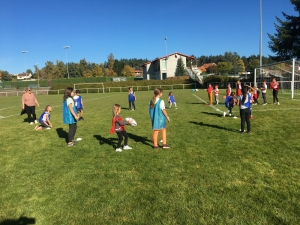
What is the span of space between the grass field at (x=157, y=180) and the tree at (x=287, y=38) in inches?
1434

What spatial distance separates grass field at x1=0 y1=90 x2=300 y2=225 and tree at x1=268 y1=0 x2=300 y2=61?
36.4 m

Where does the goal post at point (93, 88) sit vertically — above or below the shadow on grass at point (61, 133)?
above

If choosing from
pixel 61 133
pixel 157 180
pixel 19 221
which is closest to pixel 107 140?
pixel 61 133

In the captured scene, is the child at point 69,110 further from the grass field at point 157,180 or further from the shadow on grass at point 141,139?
the shadow on grass at point 141,139

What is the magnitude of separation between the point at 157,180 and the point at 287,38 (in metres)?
41.6

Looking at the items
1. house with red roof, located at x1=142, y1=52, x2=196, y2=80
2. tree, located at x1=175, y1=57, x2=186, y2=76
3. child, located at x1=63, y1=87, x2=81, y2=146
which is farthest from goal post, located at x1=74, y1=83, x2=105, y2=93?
child, located at x1=63, y1=87, x2=81, y2=146

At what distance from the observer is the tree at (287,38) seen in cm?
3722

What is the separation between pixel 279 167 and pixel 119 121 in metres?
4.32

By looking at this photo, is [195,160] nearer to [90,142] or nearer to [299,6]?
[90,142]

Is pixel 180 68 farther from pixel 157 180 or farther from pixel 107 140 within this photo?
pixel 157 180

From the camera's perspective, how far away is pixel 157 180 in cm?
496

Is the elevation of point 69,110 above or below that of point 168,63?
below

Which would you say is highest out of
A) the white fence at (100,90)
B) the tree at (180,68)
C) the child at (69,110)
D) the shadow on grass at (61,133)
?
the tree at (180,68)

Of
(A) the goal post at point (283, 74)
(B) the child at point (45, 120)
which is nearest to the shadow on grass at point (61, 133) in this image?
(B) the child at point (45, 120)
